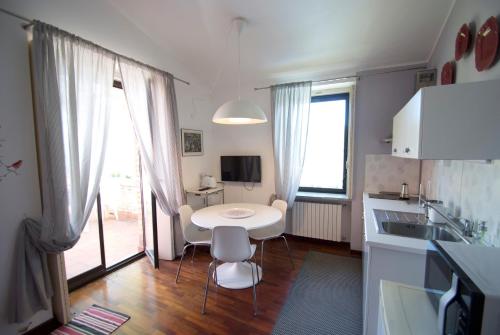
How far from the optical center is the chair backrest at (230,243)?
2.02m

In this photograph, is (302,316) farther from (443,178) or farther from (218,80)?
(218,80)

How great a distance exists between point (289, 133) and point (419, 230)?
196cm

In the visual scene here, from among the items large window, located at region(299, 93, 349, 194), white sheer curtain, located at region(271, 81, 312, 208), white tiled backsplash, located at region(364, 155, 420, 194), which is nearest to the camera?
white tiled backsplash, located at region(364, 155, 420, 194)

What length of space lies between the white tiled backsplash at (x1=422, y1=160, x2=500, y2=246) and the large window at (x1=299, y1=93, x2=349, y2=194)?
1355 millimetres

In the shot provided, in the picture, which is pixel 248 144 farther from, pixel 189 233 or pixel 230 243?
pixel 230 243

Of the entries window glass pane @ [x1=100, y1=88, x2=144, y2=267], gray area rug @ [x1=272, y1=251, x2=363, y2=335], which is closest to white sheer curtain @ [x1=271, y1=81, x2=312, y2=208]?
gray area rug @ [x1=272, y1=251, x2=363, y2=335]

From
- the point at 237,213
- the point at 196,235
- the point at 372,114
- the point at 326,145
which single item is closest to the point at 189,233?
the point at 196,235

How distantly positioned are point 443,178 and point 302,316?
173 cm

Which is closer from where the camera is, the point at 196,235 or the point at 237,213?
A: the point at 237,213

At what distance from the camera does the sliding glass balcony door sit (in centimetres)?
262

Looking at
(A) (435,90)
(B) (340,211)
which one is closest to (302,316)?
(B) (340,211)

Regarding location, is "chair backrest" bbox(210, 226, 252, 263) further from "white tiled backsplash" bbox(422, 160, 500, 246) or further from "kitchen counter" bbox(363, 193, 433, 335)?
"white tiled backsplash" bbox(422, 160, 500, 246)

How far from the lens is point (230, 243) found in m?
2.05

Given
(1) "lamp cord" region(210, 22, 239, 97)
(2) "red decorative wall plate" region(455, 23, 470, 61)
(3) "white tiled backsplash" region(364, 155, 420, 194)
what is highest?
(1) "lamp cord" region(210, 22, 239, 97)
